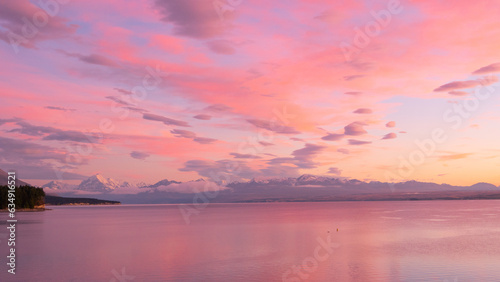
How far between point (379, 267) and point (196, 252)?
27.4 m

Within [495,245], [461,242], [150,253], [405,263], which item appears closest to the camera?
[405,263]

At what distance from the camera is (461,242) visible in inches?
2889

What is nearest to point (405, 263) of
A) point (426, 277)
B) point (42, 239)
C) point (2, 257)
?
point (426, 277)

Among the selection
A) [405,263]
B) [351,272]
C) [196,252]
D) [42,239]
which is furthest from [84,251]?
[405,263]

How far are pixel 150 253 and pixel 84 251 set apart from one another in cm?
1152

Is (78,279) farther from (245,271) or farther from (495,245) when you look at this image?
(495,245)

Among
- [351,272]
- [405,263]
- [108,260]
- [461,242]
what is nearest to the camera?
[351,272]

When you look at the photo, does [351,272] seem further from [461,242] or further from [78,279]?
[461,242]

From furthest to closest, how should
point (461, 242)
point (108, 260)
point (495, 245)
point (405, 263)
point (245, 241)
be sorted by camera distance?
point (245, 241), point (461, 242), point (495, 245), point (108, 260), point (405, 263)

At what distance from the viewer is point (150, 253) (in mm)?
61781

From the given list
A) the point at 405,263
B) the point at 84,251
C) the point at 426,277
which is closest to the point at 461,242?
the point at 405,263

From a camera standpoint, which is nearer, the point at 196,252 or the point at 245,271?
the point at 245,271

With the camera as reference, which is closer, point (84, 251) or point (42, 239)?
point (84, 251)

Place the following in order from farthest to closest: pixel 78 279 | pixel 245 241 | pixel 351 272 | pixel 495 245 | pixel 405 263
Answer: pixel 245 241 → pixel 495 245 → pixel 405 263 → pixel 351 272 → pixel 78 279
